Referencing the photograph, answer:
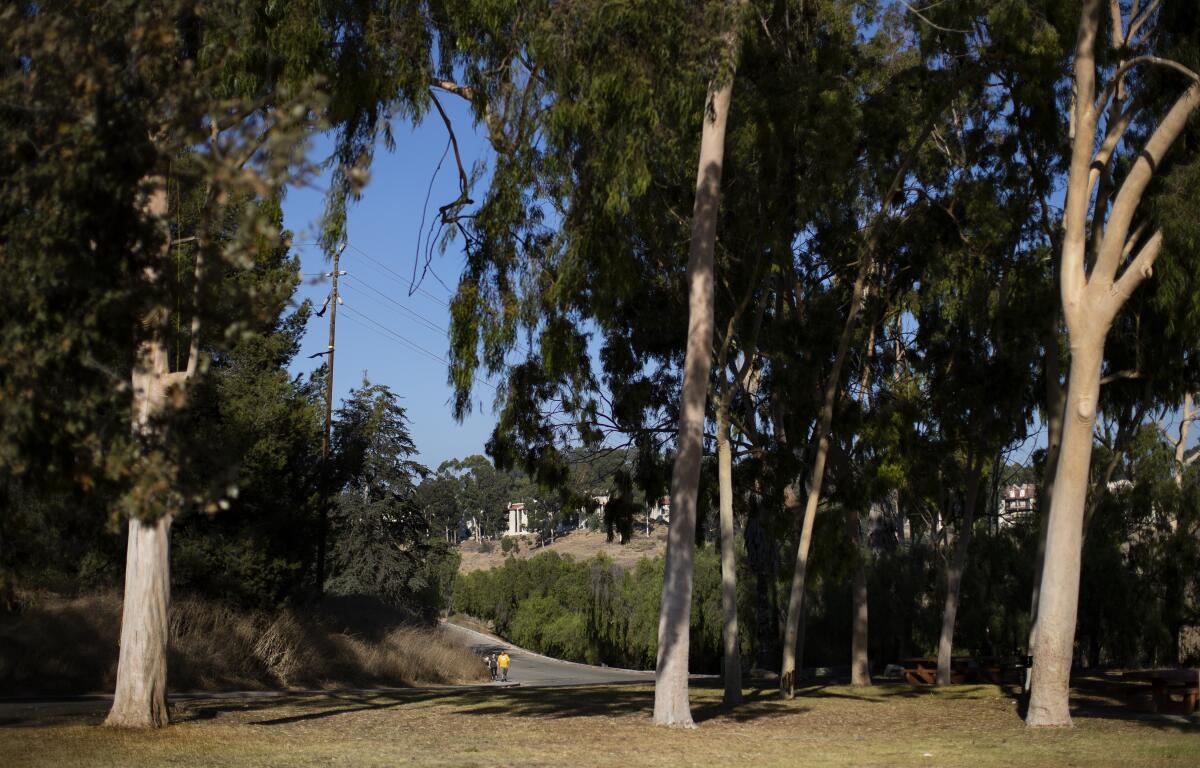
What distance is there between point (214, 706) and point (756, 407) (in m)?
11.6

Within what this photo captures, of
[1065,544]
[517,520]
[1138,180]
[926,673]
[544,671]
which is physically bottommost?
[517,520]

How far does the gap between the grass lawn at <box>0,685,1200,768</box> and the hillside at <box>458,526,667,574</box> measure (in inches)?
2406

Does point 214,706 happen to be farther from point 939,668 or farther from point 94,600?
point 939,668


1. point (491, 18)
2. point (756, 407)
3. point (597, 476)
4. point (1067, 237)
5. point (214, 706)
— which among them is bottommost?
point (214, 706)

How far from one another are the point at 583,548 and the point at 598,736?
265 feet

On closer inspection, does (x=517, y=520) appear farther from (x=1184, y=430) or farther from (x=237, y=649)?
(x=237, y=649)

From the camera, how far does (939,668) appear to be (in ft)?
71.4

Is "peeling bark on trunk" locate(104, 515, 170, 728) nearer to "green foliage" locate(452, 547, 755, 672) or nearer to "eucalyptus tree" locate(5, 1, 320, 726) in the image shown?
"eucalyptus tree" locate(5, 1, 320, 726)

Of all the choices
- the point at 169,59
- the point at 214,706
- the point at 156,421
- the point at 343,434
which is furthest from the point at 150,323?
the point at 343,434

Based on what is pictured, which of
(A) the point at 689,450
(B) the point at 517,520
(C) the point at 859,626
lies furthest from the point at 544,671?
(B) the point at 517,520

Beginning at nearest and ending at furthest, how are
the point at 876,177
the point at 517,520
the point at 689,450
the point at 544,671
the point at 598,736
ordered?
the point at 598,736
the point at 689,450
the point at 876,177
the point at 544,671
the point at 517,520

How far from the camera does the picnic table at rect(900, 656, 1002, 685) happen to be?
2306 cm

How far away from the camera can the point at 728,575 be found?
59.0ft

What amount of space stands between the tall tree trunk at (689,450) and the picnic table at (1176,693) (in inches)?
260
